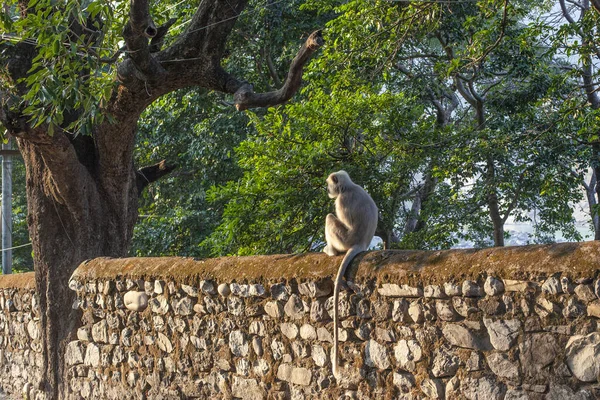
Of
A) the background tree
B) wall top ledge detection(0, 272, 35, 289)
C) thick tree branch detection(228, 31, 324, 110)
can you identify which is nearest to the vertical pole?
wall top ledge detection(0, 272, 35, 289)

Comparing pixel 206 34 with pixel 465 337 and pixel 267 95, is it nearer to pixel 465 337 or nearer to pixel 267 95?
pixel 267 95

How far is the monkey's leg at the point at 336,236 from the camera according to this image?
6398 millimetres

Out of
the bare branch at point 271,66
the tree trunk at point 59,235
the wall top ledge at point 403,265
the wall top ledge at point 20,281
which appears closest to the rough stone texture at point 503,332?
the wall top ledge at point 403,265

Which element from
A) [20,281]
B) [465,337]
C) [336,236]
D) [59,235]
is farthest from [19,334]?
[465,337]

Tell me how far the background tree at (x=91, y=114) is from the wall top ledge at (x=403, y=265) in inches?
62.0

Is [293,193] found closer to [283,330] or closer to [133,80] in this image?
[133,80]

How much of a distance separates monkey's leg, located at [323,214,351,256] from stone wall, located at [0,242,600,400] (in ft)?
1.25

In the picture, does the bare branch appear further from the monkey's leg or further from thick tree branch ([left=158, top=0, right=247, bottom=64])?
the monkey's leg

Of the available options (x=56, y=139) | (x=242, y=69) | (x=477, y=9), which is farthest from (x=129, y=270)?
(x=242, y=69)

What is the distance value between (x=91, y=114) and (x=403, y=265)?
145 inches

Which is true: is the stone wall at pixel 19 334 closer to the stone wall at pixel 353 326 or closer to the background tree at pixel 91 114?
the background tree at pixel 91 114

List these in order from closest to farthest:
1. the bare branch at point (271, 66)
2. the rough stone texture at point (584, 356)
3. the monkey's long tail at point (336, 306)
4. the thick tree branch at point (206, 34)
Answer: the rough stone texture at point (584, 356) → the monkey's long tail at point (336, 306) → the thick tree branch at point (206, 34) → the bare branch at point (271, 66)

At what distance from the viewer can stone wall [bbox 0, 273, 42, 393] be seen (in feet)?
32.4

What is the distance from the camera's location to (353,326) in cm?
551
